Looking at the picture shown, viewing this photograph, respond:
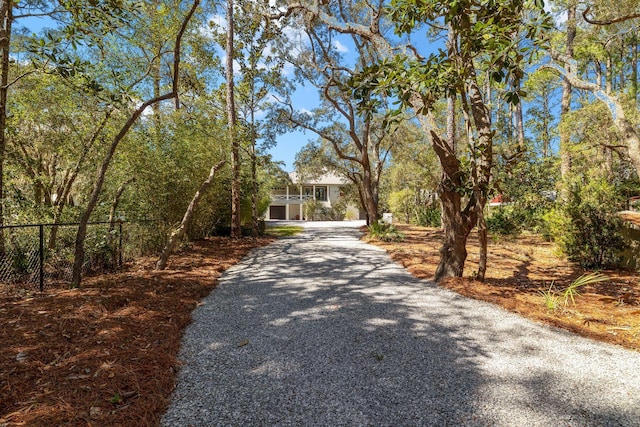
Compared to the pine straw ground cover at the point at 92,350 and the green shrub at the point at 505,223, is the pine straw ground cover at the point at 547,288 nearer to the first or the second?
the green shrub at the point at 505,223

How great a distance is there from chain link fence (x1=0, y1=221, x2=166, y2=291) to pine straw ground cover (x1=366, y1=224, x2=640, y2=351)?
5.77 metres

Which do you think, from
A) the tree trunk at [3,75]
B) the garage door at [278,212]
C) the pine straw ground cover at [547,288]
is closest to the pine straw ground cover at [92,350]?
the tree trunk at [3,75]

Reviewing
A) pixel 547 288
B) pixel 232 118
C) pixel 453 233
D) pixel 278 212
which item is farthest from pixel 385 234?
pixel 278 212

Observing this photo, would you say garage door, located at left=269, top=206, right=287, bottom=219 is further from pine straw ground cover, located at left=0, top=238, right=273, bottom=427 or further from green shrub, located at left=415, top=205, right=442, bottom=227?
pine straw ground cover, located at left=0, top=238, right=273, bottom=427

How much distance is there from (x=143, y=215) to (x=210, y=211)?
2.42 m

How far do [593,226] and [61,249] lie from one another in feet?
32.7

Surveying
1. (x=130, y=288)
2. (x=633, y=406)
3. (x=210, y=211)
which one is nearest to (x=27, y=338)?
(x=130, y=288)

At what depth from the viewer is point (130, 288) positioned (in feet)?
14.0

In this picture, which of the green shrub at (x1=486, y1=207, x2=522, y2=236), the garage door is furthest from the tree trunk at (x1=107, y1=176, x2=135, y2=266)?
the garage door

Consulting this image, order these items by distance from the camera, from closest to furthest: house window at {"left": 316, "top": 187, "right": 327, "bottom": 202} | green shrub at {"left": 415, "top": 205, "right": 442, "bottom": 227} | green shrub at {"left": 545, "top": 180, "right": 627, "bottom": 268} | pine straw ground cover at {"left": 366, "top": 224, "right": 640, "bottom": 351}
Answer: pine straw ground cover at {"left": 366, "top": 224, "right": 640, "bottom": 351} → green shrub at {"left": 545, "top": 180, "right": 627, "bottom": 268} → green shrub at {"left": 415, "top": 205, "right": 442, "bottom": 227} → house window at {"left": 316, "top": 187, "right": 327, "bottom": 202}

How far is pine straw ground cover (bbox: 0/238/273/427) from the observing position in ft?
5.81

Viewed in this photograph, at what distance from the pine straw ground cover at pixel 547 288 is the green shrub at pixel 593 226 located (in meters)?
0.29

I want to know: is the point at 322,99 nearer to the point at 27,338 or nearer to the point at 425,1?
the point at 425,1

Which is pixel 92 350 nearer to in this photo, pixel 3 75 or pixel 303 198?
pixel 3 75
